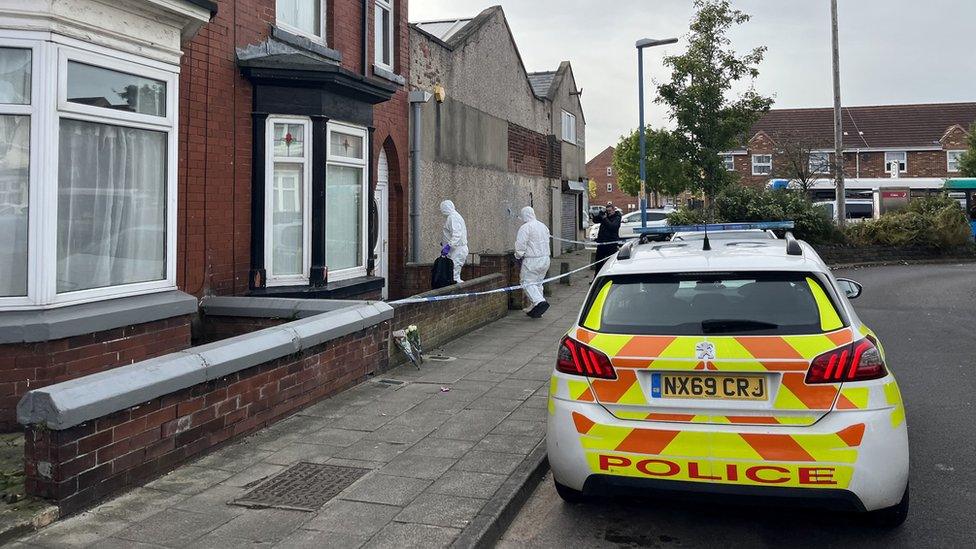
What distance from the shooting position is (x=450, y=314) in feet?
36.0

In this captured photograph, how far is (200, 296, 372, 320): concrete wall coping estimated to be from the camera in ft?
27.5

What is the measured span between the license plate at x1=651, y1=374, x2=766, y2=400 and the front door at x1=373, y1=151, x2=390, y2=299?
987cm

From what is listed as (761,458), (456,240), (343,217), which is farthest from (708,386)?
(456,240)

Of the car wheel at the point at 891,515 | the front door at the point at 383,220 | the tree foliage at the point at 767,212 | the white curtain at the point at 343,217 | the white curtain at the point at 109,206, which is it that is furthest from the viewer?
the tree foliage at the point at 767,212

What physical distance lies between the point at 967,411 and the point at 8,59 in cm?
818

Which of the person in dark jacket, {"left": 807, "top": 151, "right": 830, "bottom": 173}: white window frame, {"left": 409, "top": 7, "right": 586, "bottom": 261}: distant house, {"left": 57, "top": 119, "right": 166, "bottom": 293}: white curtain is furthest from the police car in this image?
{"left": 807, "top": 151, "right": 830, "bottom": 173}: white window frame

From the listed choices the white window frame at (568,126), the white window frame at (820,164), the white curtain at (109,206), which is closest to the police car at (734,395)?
the white curtain at (109,206)

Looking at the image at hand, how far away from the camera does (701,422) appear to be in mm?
4340

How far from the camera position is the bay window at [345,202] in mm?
10648

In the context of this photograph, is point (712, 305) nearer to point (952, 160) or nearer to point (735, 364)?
point (735, 364)

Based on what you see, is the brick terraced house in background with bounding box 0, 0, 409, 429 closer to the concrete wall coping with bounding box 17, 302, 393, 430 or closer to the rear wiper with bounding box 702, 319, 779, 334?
the concrete wall coping with bounding box 17, 302, 393, 430

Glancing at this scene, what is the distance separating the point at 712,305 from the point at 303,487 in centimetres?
266

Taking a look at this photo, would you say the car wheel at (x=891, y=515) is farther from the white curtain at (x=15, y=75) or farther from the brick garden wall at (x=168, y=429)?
the white curtain at (x=15, y=75)

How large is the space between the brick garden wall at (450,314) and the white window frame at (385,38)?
378 cm
